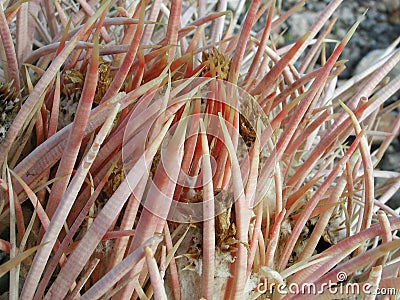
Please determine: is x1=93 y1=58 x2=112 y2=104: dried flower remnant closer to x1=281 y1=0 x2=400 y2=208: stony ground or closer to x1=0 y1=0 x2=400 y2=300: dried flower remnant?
x1=0 y1=0 x2=400 y2=300: dried flower remnant

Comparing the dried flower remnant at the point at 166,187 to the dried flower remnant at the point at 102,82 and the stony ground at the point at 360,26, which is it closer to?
the dried flower remnant at the point at 102,82

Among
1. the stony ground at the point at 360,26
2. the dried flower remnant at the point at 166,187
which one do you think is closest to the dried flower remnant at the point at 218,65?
the dried flower remnant at the point at 166,187

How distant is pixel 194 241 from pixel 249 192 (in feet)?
0.20

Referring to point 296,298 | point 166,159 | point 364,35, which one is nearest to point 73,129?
point 166,159

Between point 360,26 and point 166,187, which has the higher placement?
point 360,26

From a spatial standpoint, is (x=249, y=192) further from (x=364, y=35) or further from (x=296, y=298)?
(x=364, y=35)

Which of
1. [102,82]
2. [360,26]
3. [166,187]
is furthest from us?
[360,26]

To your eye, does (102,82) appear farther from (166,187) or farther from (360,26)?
(360,26)

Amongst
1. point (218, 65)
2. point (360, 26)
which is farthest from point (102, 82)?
point (360, 26)

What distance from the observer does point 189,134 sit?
0.43 meters

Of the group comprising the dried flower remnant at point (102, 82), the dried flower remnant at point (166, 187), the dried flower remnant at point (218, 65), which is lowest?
the dried flower remnant at point (166, 187)

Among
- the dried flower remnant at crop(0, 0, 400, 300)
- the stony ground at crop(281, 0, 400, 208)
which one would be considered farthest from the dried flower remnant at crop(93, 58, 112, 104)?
the stony ground at crop(281, 0, 400, 208)

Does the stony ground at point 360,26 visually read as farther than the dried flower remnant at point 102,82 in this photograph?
Yes

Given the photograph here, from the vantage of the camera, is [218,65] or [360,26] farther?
[360,26]
